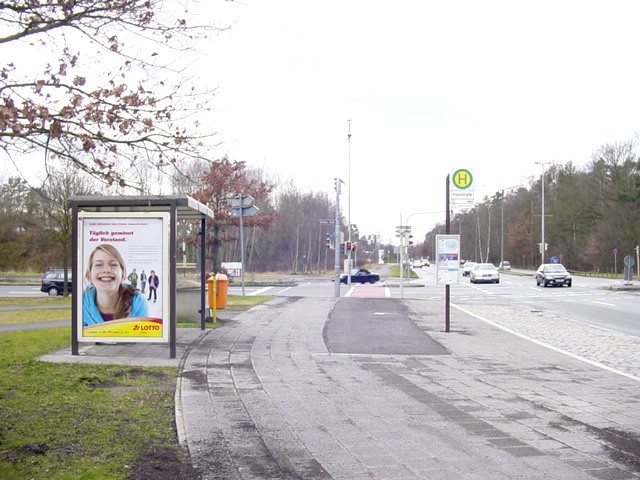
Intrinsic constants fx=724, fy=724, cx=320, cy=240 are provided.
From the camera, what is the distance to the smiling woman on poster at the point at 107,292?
11227 millimetres

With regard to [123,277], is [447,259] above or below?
above

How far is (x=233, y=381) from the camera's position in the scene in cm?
912

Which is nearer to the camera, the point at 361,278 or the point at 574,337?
the point at 574,337

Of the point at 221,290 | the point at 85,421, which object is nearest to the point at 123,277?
the point at 85,421

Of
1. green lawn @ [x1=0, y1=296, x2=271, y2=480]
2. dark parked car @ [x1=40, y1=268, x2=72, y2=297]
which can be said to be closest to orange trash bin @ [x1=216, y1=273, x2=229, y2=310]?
green lawn @ [x1=0, y1=296, x2=271, y2=480]

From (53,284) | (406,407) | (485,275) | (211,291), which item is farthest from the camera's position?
(485,275)

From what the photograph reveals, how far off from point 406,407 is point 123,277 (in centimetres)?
546

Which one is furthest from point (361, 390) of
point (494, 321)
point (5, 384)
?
point (494, 321)

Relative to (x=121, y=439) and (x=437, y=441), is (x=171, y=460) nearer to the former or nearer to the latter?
(x=121, y=439)

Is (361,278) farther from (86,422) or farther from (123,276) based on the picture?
(86,422)

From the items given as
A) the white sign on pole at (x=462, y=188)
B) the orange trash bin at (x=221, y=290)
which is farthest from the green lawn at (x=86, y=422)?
the white sign on pole at (x=462, y=188)

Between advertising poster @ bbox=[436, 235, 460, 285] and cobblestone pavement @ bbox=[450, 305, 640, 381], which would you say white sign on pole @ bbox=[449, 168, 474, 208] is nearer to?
advertising poster @ bbox=[436, 235, 460, 285]

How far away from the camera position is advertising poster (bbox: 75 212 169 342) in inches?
441

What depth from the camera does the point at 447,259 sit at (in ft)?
54.7
